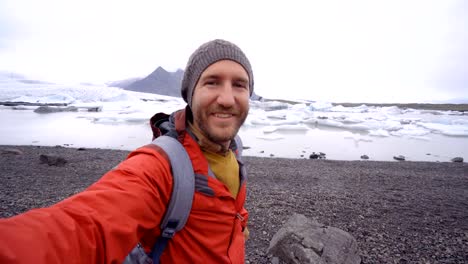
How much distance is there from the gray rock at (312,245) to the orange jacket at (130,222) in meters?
1.69

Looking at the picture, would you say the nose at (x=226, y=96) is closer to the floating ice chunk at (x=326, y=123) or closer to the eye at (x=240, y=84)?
the eye at (x=240, y=84)

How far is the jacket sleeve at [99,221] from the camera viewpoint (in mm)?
658

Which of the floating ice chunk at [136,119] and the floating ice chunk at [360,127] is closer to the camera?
the floating ice chunk at [360,127]

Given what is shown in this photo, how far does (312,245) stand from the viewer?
301 cm

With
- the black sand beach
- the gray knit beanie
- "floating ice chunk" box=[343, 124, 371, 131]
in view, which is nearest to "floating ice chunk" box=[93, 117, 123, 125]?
the black sand beach

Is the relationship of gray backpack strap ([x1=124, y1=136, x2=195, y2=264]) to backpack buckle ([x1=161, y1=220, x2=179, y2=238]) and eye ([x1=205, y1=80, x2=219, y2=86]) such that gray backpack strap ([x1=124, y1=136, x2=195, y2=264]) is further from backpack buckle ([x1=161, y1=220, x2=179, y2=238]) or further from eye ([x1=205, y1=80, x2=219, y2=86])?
eye ([x1=205, y1=80, x2=219, y2=86])

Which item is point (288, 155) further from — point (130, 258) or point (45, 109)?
point (45, 109)

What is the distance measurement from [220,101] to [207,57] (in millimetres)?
292

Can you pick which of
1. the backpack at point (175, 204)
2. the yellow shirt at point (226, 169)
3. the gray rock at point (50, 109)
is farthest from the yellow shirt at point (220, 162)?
the gray rock at point (50, 109)

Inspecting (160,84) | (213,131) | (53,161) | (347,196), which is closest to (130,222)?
(213,131)

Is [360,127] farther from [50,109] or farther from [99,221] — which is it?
[50,109]

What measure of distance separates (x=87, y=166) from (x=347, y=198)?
704cm

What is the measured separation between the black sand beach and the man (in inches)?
92.0

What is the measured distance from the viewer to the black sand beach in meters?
3.93
